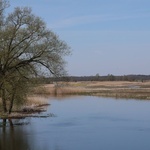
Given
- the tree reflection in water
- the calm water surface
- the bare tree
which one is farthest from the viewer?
the bare tree

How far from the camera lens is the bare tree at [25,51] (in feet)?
95.1

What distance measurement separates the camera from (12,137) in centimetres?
2395

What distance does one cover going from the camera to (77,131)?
26203 millimetres

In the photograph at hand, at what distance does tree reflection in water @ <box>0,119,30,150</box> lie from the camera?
21.0m

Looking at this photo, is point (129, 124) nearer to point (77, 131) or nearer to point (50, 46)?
point (77, 131)

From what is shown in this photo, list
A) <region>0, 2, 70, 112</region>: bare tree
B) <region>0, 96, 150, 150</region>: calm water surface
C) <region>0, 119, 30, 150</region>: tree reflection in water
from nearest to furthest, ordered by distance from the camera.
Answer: <region>0, 119, 30, 150</region>: tree reflection in water, <region>0, 96, 150, 150</region>: calm water surface, <region>0, 2, 70, 112</region>: bare tree

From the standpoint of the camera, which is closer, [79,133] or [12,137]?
[12,137]

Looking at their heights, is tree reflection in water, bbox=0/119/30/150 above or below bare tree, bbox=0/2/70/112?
below

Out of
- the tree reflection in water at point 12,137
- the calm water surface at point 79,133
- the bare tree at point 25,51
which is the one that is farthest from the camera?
the bare tree at point 25,51

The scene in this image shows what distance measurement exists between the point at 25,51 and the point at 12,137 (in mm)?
8295

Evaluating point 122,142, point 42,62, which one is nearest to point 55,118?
point 42,62

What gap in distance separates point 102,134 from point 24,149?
632 cm

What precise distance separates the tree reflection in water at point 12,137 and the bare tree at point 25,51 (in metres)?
2.31

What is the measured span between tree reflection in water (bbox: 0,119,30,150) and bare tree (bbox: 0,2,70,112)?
2.31 m
